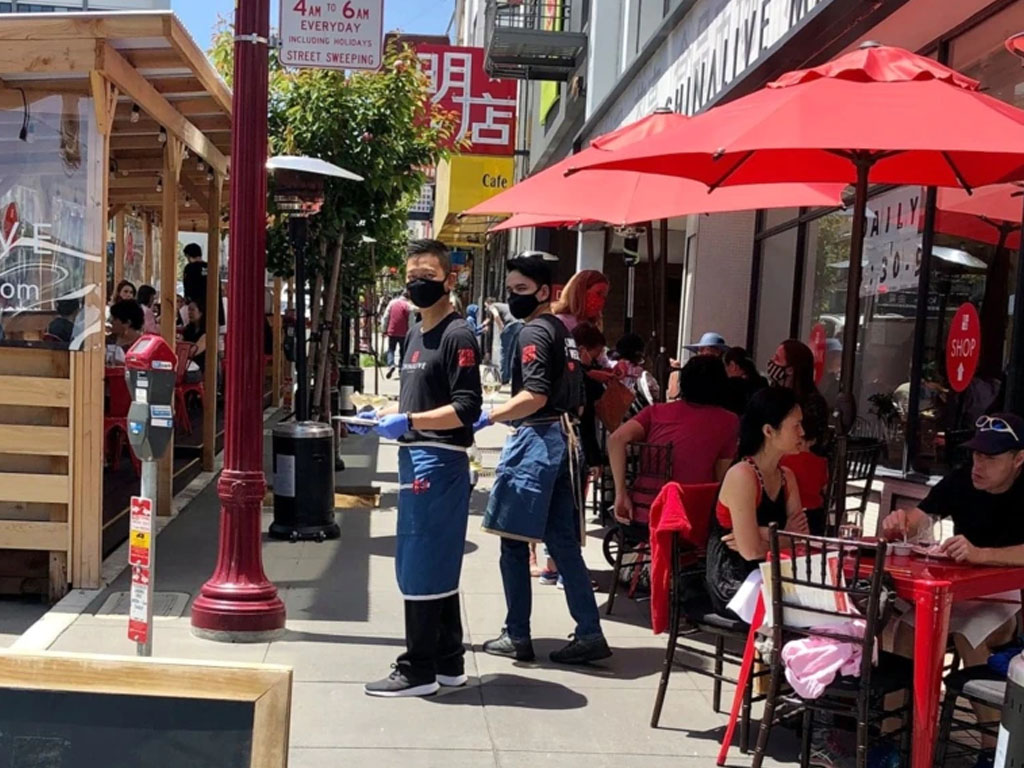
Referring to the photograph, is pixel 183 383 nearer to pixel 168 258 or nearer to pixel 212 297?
pixel 212 297

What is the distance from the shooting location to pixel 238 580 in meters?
5.27

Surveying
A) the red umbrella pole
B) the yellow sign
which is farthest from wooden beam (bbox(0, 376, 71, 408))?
the yellow sign

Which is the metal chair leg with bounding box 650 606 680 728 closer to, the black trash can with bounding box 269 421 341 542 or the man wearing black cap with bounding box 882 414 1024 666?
the man wearing black cap with bounding box 882 414 1024 666

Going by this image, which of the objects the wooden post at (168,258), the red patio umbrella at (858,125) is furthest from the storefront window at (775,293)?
the wooden post at (168,258)

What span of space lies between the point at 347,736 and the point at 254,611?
1205 mm

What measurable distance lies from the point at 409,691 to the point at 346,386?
852cm

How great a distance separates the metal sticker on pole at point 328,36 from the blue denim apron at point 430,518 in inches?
128

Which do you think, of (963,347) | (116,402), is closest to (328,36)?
(116,402)

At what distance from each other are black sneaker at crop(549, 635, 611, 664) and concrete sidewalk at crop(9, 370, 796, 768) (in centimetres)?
6

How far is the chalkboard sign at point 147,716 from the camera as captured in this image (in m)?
2.32

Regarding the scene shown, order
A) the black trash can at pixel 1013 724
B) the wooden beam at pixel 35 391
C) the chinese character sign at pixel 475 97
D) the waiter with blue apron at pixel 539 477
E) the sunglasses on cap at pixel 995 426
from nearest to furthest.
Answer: the black trash can at pixel 1013 724 < the sunglasses on cap at pixel 995 426 < the waiter with blue apron at pixel 539 477 < the wooden beam at pixel 35 391 < the chinese character sign at pixel 475 97

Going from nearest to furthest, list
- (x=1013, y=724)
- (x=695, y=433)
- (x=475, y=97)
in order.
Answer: (x=1013, y=724), (x=695, y=433), (x=475, y=97)

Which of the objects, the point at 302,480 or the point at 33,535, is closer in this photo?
the point at 33,535

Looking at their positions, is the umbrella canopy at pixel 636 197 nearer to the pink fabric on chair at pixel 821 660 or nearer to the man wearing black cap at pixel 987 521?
the man wearing black cap at pixel 987 521
